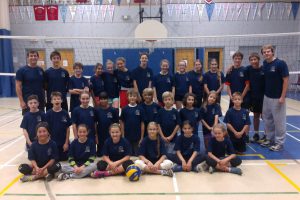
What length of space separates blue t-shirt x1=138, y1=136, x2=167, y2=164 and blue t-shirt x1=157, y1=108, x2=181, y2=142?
Answer: 50 cm

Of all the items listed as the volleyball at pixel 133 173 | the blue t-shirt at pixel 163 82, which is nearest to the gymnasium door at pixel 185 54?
the blue t-shirt at pixel 163 82

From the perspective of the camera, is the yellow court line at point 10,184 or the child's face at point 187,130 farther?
the child's face at point 187,130

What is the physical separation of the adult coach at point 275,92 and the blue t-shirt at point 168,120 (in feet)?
5.82

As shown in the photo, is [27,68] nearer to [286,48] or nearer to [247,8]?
[247,8]

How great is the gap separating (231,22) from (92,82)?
10.3 meters

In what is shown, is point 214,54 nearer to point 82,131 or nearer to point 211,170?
point 211,170

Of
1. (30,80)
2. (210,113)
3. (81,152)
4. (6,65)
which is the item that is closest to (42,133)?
(81,152)

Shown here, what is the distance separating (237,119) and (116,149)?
2.28 metres

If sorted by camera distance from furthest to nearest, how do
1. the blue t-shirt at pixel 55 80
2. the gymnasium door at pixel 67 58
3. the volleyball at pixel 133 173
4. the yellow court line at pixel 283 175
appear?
1. the gymnasium door at pixel 67 58
2. the blue t-shirt at pixel 55 80
3. the volleyball at pixel 133 173
4. the yellow court line at pixel 283 175

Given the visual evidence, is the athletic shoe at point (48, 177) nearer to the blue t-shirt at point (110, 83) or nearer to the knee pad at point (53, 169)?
the knee pad at point (53, 169)

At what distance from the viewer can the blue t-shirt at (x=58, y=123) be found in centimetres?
489

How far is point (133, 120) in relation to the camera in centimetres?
509

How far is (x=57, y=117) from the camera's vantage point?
4895 mm

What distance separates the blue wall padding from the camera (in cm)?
1321
